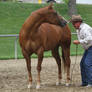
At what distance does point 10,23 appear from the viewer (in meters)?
25.3

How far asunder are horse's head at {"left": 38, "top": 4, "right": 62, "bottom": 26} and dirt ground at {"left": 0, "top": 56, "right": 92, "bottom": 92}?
1.53 metres

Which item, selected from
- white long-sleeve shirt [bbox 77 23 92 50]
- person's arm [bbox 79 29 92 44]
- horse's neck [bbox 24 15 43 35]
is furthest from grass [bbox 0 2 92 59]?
person's arm [bbox 79 29 92 44]

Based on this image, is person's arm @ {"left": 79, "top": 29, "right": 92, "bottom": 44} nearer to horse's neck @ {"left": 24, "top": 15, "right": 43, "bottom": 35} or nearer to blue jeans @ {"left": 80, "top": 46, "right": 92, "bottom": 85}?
blue jeans @ {"left": 80, "top": 46, "right": 92, "bottom": 85}

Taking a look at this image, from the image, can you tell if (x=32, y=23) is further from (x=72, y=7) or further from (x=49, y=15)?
(x=72, y=7)

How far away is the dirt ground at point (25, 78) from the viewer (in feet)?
22.6

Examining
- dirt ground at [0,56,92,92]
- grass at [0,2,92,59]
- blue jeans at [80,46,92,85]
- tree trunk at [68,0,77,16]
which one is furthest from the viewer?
tree trunk at [68,0,77,16]

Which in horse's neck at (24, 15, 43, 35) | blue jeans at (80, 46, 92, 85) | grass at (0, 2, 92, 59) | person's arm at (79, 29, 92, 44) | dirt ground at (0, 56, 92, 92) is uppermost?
horse's neck at (24, 15, 43, 35)

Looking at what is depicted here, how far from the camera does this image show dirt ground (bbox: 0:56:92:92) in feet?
22.6

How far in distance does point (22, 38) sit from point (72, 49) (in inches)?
395

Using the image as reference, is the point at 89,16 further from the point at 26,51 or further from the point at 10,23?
the point at 26,51

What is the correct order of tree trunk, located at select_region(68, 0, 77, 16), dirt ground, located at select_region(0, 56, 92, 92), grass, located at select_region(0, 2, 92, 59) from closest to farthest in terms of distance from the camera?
dirt ground, located at select_region(0, 56, 92, 92) → grass, located at select_region(0, 2, 92, 59) → tree trunk, located at select_region(68, 0, 77, 16)

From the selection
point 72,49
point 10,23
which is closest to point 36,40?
point 72,49

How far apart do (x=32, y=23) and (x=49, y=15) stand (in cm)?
44

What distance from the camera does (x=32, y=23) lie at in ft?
22.8
